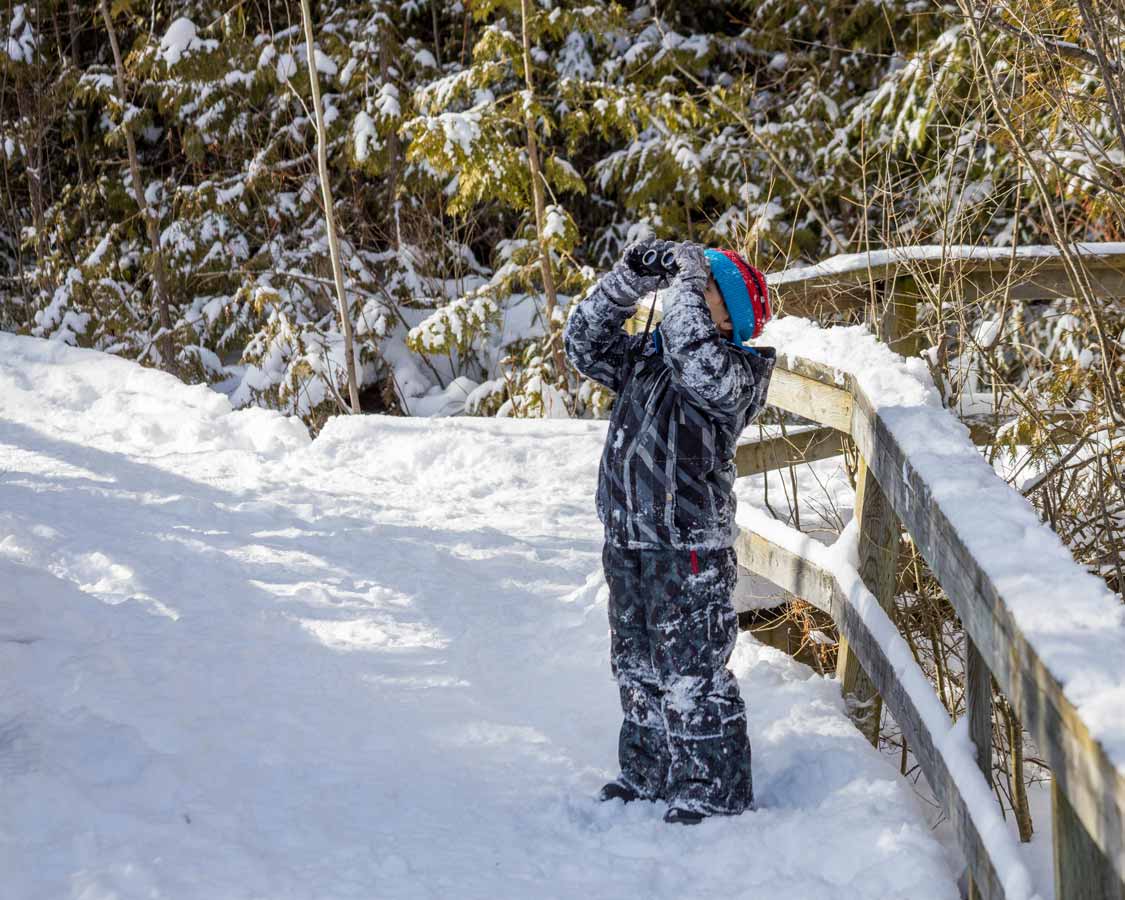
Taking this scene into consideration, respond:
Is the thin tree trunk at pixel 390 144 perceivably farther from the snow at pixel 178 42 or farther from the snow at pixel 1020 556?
the snow at pixel 1020 556

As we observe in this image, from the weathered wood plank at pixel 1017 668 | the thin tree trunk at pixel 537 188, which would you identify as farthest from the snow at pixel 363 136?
the weathered wood plank at pixel 1017 668

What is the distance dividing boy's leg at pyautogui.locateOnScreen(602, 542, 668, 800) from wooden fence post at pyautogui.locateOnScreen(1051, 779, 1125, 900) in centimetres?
132

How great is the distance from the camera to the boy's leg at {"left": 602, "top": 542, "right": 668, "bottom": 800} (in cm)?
290

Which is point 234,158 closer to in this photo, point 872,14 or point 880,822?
point 872,14

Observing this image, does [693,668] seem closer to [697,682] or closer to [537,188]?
[697,682]

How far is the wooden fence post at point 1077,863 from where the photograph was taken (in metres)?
1.53

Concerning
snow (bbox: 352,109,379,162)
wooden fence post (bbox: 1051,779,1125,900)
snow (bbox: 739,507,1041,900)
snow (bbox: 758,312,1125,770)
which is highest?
snow (bbox: 352,109,379,162)

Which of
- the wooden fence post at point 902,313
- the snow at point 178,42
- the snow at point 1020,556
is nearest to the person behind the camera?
the snow at point 1020,556

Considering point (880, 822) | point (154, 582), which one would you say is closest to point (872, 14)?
point (154, 582)

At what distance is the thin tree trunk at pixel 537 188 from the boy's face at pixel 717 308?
725 cm

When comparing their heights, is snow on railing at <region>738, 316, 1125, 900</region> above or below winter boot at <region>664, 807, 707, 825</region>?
above

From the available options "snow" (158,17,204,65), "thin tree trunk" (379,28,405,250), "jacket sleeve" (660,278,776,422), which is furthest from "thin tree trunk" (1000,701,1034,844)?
"snow" (158,17,204,65)

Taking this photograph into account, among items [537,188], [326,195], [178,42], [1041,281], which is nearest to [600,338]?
[1041,281]

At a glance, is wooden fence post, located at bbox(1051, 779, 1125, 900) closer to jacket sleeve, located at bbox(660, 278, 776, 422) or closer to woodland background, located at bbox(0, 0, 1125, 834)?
jacket sleeve, located at bbox(660, 278, 776, 422)
